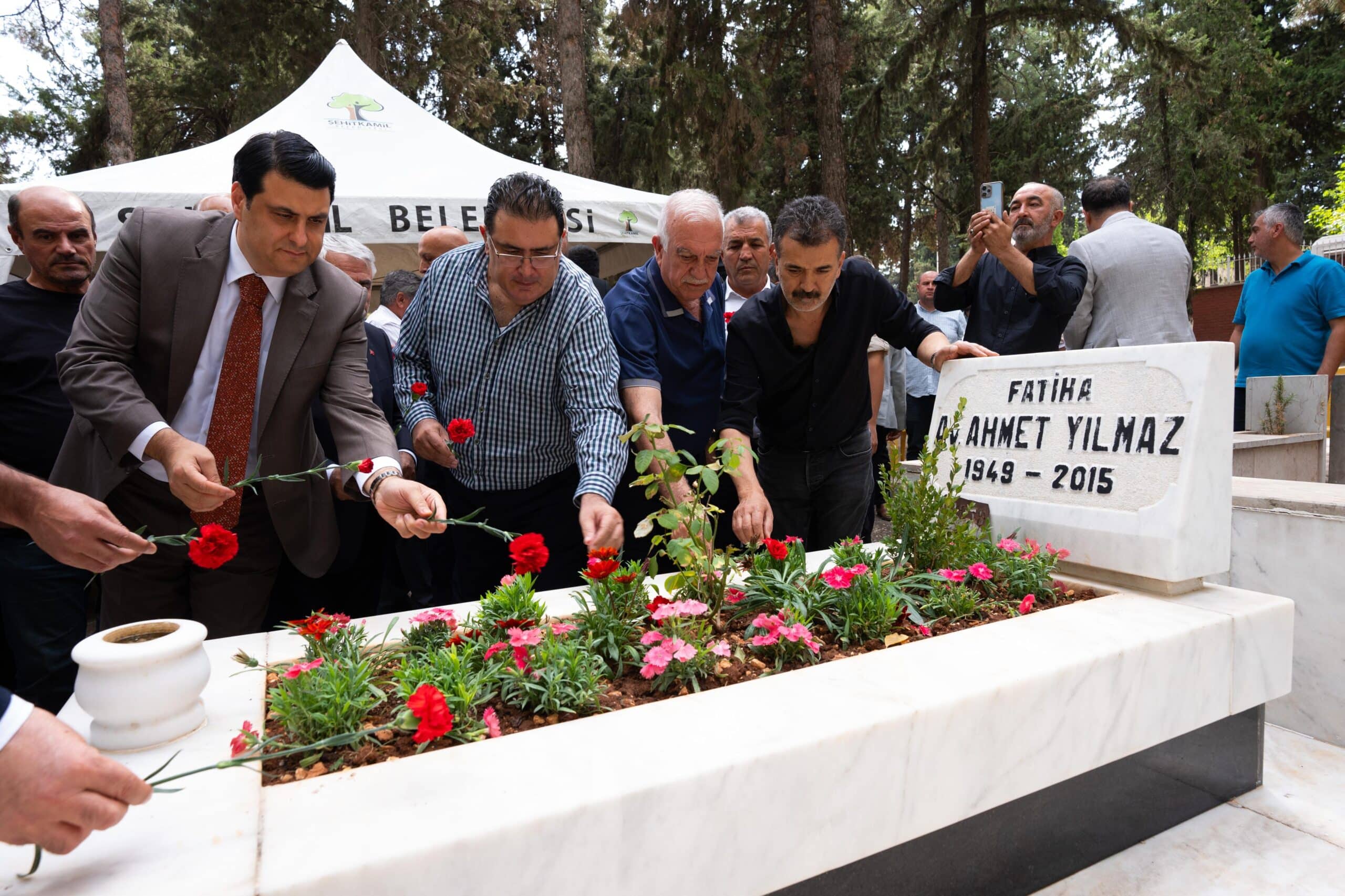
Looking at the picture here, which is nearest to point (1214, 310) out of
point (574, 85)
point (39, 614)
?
point (574, 85)

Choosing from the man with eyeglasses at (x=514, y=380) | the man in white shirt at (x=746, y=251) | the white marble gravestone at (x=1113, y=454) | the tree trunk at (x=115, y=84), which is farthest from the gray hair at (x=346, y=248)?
the tree trunk at (x=115, y=84)

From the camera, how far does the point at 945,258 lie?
20.2 m

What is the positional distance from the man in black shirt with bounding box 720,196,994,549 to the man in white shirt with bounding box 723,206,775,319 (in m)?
0.65

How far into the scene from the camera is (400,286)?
406 centimetres

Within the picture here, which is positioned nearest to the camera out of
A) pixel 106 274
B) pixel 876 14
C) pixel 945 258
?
pixel 106 274

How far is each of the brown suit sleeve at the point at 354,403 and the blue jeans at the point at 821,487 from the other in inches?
57.3

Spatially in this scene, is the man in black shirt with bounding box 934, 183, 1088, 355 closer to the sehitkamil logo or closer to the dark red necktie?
the dark red necktie

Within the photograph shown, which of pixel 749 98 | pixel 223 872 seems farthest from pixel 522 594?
pixel 749 98

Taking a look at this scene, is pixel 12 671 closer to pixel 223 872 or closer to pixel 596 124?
pixel 223 872

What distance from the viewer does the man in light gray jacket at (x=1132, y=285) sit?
363 centimetres

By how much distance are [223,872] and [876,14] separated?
19003 millimetres

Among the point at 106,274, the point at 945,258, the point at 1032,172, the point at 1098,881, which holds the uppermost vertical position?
the point at 1032,172

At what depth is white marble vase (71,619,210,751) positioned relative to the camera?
1318mm

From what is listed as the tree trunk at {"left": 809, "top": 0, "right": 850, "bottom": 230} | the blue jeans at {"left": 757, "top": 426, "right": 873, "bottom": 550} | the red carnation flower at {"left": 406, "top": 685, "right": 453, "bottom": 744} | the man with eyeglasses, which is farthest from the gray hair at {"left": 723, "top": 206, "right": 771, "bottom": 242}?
the tree trunk at {"left": 809, "top": 0, "right": 850, "bottom": 230}
